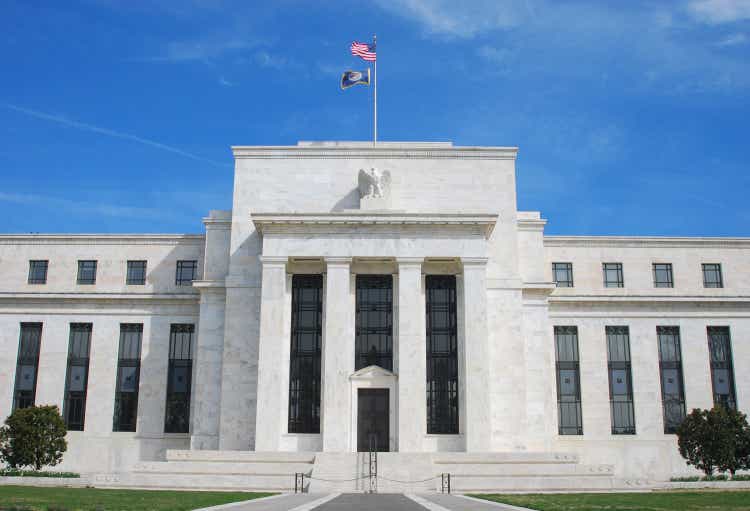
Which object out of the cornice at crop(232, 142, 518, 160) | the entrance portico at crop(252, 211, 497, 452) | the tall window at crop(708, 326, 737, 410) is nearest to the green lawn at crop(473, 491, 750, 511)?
the entrance portico at crop(252, 211, 497, 452)

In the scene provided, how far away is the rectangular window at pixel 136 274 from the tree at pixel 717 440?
115 feet

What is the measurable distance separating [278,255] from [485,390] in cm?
1421

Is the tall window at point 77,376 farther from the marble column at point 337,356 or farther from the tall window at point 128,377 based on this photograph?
the marble column at point 337,356

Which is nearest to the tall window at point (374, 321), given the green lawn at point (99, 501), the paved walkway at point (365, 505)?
the green lawn at point (99, 501)

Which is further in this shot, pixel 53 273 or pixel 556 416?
pixel 53 273

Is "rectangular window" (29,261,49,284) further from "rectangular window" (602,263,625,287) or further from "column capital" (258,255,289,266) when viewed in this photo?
"rectangular window" (602,263,625,287)

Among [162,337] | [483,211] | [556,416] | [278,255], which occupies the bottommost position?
[556,416]

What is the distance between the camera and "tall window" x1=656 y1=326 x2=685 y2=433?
167ft

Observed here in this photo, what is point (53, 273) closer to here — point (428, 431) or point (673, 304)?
point (428, 431)

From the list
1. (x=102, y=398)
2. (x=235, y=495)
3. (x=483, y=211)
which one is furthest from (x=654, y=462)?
(x=102, y=398)

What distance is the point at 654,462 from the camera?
1962 inches

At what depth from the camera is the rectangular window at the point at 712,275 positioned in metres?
53.7

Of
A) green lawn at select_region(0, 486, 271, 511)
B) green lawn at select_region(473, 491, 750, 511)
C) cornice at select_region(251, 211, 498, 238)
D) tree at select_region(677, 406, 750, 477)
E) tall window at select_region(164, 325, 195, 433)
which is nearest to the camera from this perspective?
green lawn at select_region(0, 486, 271, 511)

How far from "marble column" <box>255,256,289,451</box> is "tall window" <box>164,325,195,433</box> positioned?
799cm
